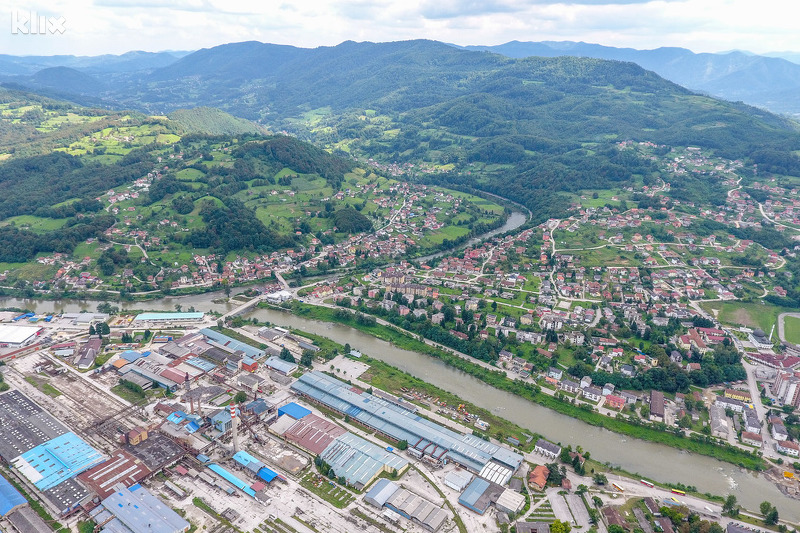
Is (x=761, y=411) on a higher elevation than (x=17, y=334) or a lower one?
lower

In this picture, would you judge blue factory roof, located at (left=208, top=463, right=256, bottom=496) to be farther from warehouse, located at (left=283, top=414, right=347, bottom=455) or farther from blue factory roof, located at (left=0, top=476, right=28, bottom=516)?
blue factory roof, located at (left=0, top=476, right=28, bottom=516)

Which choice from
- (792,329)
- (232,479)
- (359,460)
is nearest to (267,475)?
(232,479)

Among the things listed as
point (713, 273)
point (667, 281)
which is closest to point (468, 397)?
point (667, 281)

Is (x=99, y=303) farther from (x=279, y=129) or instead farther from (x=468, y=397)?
(x=279, y=129)

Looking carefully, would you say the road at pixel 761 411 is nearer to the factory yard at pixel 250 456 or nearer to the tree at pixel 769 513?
the tree at pixel 769 513

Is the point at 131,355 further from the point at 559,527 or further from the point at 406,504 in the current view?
the point at 559,527
